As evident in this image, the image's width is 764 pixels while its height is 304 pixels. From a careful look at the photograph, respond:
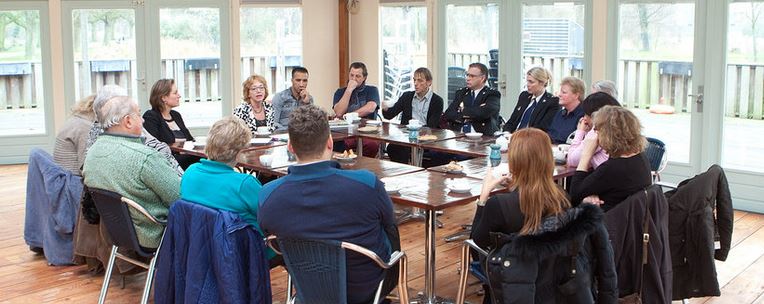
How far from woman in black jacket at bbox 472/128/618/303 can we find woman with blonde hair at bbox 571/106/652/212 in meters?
0.72

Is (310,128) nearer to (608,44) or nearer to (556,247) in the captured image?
(556,247)

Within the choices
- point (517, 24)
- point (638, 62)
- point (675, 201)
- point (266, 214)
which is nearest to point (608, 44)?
point (638, 62)

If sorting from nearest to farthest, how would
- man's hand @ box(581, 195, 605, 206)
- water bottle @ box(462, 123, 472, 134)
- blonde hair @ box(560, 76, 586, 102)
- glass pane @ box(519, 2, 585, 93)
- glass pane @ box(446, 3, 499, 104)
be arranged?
1. man's hand @ box(581, 195, 605, 206)
2. blonde hair @ box(560, 76, 586, 102)
3. water bottle @ box(462, 123, 472, 134)
4. glass pane @ box(519, 2, 585, 93)
5. glass pane @ box(446, 3, 499, 104)

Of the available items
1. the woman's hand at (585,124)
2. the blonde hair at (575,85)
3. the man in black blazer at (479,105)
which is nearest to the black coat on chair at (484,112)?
the man in black blazer at (479,105)

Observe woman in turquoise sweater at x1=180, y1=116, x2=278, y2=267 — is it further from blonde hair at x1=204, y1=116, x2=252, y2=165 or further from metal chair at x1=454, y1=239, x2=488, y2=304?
metal chair at x1=454, y1=239, x2=488, y2=304

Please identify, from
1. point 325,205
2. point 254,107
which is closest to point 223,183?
point 325,205

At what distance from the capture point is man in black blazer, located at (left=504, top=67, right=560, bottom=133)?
6.66 meters

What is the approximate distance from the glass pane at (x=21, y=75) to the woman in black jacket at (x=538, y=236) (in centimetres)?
709

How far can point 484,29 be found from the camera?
30.1 feet

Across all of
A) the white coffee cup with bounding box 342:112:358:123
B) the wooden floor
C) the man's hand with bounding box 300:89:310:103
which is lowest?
the wooden floor

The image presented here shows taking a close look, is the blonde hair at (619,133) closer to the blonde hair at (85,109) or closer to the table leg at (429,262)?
the table leg at (429,262)

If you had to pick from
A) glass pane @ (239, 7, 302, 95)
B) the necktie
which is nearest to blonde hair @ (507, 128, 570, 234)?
the necktie

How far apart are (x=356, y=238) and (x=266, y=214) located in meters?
0.35

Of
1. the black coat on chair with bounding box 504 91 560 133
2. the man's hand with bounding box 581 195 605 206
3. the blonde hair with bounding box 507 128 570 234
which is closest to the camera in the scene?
the blonde hair with bounding box 507 128 570 234
